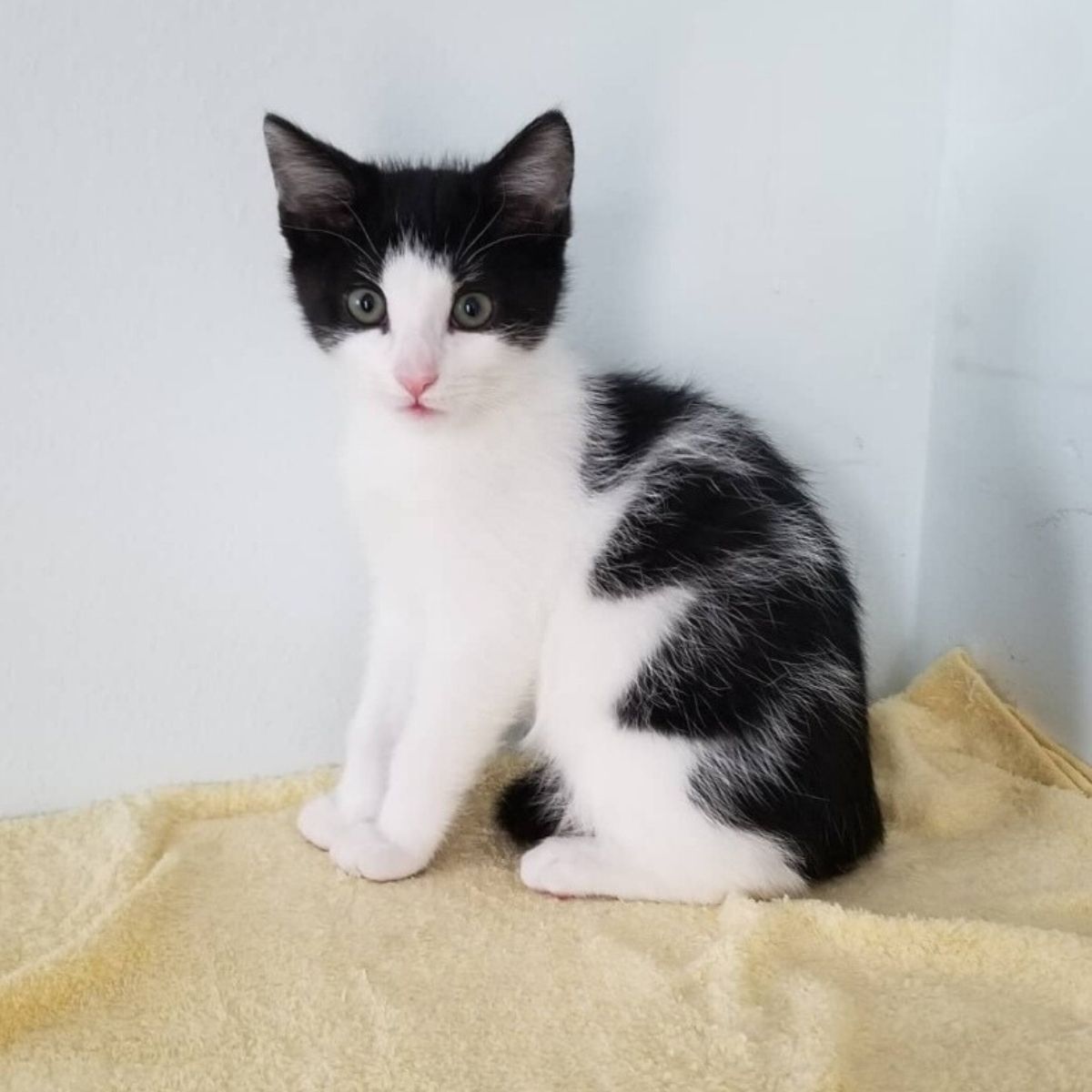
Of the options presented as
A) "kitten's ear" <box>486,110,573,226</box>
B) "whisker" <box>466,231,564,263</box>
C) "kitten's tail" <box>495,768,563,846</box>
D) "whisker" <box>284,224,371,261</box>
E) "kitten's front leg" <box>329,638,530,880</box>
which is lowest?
"kitten's tail" <box>495,768,563,846</box>

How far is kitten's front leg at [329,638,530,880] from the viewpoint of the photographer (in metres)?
1.24

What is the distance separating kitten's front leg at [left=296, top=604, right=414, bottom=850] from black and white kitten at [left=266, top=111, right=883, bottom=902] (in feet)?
0.17

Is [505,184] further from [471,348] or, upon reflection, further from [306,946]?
[306,946]

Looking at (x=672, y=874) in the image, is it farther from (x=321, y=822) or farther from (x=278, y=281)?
(x=278, y=281)

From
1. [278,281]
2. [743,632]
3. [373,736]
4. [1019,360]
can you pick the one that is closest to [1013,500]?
[1019,360]

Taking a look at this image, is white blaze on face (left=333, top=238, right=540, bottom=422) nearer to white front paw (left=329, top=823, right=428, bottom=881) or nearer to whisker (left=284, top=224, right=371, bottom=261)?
whisker (left=284, top=224, right=371, bottom=261)

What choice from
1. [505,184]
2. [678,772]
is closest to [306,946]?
[678,772]

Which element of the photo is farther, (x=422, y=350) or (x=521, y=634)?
(x=521, y=634)

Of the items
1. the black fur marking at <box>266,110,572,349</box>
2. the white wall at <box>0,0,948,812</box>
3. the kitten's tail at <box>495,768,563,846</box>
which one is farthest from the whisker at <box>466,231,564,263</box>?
the kitten's tail at <box>495,768,563,846</box>

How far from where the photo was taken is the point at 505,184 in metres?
1.20

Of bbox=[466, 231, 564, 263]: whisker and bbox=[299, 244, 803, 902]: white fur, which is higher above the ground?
bbox=[466, 231, 564, 263]: whisker

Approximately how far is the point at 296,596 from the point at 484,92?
718 mm

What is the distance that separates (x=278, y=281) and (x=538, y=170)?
0.41 metres

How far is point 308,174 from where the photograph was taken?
1173 millimetres
